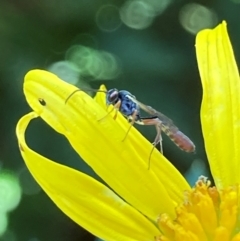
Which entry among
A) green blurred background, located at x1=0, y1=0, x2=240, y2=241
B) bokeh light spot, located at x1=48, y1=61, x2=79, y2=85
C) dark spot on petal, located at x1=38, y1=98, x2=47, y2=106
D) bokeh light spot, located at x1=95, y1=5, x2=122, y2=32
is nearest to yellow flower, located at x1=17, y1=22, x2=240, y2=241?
dark spot on petal, located at x1=38, y1=98, x2=47, y2=106

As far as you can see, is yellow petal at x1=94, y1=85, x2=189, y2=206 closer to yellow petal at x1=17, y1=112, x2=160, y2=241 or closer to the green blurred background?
yellow petal at x1=17, y1=112, x2=160, y2=241

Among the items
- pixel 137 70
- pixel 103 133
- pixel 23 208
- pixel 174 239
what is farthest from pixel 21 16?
pixel 174 239

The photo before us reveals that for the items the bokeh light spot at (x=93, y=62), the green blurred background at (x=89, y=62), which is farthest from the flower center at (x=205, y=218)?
the bokeh light spot at (x=93, y=62)

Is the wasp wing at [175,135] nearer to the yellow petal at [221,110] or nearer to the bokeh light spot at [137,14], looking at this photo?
the yellow petal at [221,110]

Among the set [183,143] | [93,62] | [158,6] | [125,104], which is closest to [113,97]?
[125,104]

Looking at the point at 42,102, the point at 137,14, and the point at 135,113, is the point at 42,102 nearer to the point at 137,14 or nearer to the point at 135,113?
the point at 135,113

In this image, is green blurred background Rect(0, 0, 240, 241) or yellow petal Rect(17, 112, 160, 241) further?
green blurred background Rect(0, 0, 240, 241)
